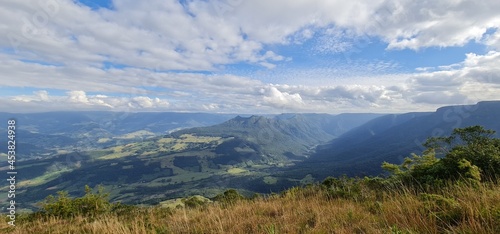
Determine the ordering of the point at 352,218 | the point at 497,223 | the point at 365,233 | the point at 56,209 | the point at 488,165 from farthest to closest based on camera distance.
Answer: the point at 56,209 → the point at 488,165 → the point at 352,218 → the point at 365,233 → the point at 497,223

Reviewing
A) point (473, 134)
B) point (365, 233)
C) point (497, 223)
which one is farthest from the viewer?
point (473, 134)

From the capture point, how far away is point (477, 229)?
3.90 meters

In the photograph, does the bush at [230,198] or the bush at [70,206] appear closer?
the bush at [230,198]

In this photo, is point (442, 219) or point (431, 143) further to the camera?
point (431, 143)

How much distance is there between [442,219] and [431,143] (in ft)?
99.2

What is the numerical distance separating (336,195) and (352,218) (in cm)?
536

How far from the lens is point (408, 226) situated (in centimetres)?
450

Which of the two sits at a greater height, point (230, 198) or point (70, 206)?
point (230, 198)

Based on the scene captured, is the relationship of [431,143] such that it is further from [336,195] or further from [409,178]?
[336,195]

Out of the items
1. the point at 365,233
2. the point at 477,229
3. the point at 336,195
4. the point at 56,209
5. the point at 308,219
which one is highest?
the point at 477,229

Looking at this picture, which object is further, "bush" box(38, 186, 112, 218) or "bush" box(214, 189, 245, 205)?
"bush" box(38, 186, 112, 218)

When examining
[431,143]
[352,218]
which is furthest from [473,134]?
[352,218]

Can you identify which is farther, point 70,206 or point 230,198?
point 70,206

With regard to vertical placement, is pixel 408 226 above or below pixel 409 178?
above
